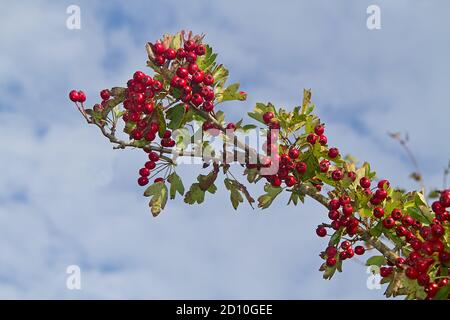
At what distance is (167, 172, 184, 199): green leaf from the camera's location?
762cm

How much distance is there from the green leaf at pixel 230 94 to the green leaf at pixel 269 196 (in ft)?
3.16

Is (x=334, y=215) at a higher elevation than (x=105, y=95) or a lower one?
lower

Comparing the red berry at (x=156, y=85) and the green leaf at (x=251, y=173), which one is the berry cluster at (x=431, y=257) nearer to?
the green leaf at (x=251, y=173)

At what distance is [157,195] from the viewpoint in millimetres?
7531

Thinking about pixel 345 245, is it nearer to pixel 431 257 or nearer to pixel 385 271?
pixel 385 271

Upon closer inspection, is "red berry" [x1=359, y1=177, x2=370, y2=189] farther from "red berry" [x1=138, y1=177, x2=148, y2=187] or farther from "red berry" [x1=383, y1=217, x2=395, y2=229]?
"red berry" [x1=138, y1=177, x2=148, y2=187]

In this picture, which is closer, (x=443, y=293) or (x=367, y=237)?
(x=443, y=293)

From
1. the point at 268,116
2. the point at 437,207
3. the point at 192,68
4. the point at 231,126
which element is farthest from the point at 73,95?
the point at 437,207

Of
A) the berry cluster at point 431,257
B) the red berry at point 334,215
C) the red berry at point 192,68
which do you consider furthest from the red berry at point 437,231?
the red berry at point 192,68

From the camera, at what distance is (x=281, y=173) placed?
725 cm

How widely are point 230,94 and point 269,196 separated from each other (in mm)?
1118

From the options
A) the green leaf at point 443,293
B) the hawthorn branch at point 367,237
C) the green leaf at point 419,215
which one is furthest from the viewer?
the hawthorn branch at point 367,237

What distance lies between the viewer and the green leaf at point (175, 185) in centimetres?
762
